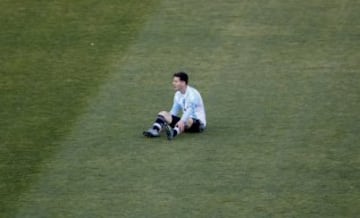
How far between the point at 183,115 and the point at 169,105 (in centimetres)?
142

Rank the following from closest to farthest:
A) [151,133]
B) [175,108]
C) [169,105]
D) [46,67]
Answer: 1. [151,133]
2. [175,108]
3. [169,105]
4. [46,67]

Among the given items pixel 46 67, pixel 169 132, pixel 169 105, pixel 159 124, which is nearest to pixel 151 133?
pixel 159 124

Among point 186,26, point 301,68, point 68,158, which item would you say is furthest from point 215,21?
point 68,158

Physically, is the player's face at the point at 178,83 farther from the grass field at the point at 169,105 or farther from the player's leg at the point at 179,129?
the grass field at the point at 169,105

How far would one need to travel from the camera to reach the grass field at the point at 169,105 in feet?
53.9

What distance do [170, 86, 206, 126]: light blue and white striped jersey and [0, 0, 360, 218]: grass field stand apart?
1.07 ft

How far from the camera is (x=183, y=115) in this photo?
18438 millimetres

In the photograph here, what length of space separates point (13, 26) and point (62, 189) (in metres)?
7.46

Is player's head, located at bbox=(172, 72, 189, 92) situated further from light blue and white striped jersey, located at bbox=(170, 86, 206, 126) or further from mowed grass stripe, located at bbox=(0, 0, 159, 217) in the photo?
mowed grass stripe, located at bbox=(0, 0, 159, 217)

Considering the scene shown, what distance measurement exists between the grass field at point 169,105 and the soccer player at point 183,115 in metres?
0.16

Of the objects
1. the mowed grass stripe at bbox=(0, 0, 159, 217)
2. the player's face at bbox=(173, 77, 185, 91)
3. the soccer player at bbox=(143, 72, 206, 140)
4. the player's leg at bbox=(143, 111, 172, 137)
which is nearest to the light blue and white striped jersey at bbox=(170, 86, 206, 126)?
the soccer player at bbox=(143, 72, 206, 140)

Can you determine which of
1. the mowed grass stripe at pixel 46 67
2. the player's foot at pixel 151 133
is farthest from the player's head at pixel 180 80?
the mowed grass stripe at pixel 46 67

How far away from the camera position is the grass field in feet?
53.9

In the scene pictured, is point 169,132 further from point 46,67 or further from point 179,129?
point 46,67
